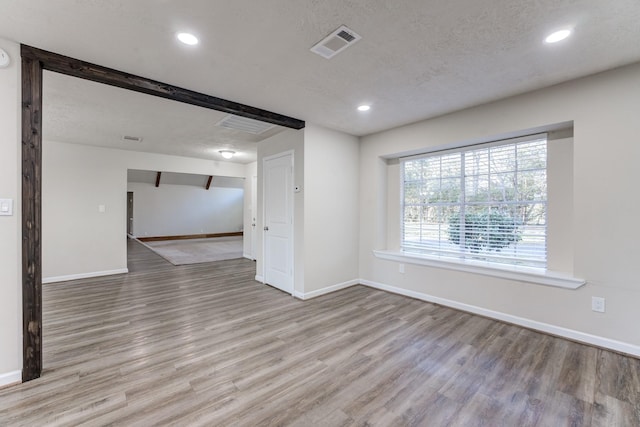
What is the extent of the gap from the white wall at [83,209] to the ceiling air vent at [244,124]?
2892mm

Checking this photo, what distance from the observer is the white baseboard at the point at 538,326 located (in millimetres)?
2428

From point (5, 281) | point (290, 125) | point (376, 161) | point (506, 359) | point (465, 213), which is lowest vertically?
point (506, 359)

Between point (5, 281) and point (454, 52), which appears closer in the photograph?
point (5, 281)

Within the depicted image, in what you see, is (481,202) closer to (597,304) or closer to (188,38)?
(597,304)

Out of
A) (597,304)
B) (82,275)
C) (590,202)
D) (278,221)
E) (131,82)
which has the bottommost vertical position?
(82,275)

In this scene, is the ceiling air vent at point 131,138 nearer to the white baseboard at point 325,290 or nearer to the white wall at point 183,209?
the white baseboard at point 325,290

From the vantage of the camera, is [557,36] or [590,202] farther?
[590,202]

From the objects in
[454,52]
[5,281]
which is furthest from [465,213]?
[5,281]

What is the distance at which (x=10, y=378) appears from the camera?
196 centimetres

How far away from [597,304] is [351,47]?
3185mm

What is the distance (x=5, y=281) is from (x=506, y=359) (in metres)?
3.92

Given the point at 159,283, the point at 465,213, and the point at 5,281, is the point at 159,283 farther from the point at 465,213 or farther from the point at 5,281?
the point at 465,213

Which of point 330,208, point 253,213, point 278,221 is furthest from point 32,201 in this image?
point 253,213

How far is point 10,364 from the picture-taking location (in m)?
1.96
